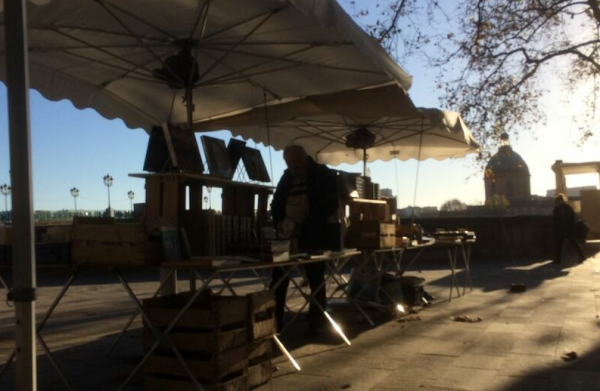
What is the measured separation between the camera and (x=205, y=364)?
4.16 meters

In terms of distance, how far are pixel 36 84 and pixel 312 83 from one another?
2730mm

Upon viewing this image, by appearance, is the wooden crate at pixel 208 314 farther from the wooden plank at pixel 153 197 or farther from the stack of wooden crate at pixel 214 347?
the wooden plank at pixel 153 197

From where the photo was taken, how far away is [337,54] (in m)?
5.88

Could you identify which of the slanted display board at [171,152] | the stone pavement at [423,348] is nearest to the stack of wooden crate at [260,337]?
the stone pavement at [423,348]

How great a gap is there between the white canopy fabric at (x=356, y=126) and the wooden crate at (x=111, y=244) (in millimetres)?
1806

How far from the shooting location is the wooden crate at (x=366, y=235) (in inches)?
290

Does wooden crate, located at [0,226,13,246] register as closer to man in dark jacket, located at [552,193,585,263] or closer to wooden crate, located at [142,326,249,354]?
wooden crate, located at [142,326,249,354]

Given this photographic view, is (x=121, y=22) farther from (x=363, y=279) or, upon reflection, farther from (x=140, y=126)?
(x=363, y=279)

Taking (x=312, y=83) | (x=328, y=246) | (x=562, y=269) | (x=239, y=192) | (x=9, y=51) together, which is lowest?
(x=562, y=269)

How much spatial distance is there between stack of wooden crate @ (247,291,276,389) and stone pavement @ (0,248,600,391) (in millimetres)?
103

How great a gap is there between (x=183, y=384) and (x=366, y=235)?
3.58 m

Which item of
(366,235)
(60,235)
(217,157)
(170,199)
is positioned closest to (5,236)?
(60,235)

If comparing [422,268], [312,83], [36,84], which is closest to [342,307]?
[312,83]

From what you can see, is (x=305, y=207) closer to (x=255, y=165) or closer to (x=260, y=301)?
(x=255, y=165)
